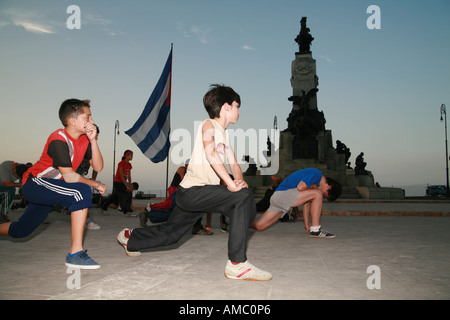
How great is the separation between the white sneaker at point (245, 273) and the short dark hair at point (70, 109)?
2.18 m

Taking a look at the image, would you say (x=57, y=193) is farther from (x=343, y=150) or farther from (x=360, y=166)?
(x=343, y=150)

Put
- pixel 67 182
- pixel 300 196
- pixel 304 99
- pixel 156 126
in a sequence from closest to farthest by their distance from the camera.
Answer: pixel 67 182, pixel 300 196, pixel 156 126, pixel 304 99

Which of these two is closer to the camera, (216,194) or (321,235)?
(216,194)

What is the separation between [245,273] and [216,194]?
722 millimetres

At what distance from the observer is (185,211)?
342cm

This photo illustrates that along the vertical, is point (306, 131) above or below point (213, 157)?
above

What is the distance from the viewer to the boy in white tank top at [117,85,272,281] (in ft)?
9.99

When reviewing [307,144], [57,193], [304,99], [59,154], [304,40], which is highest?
[304,40]

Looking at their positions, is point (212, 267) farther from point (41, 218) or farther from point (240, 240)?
point (41, 218)

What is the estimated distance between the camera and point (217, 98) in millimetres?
3377

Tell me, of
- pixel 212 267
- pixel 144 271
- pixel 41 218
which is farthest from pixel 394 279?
pixel 41 218

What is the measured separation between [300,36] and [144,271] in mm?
32682

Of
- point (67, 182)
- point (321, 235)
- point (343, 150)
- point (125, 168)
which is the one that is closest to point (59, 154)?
point (67, 182)

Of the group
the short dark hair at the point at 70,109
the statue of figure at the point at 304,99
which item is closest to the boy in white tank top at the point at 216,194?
the short dark hair at the point at 70,109
